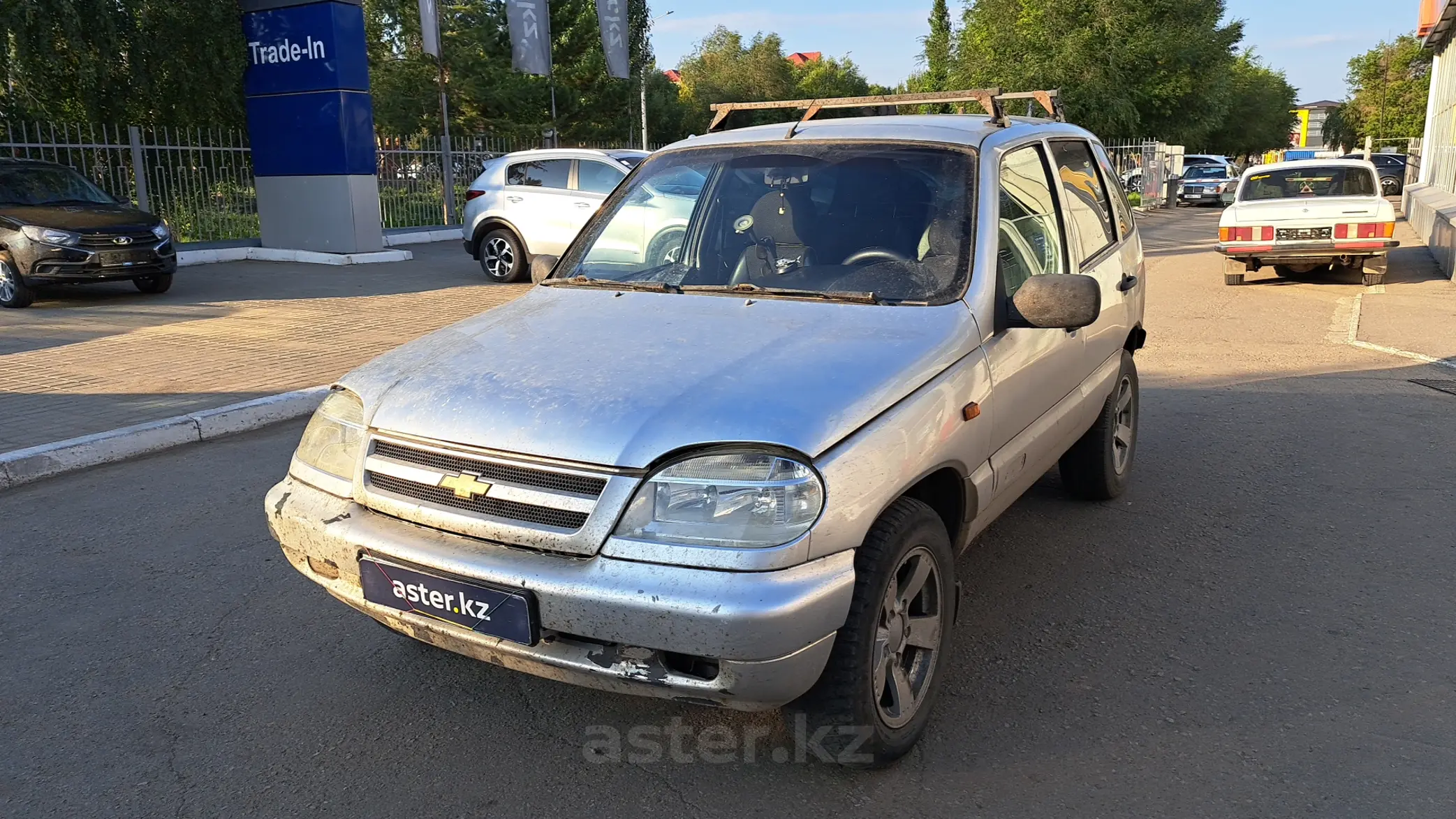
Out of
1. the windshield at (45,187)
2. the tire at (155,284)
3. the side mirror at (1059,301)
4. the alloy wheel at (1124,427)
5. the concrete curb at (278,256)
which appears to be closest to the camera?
the side mirror at (1059,301)

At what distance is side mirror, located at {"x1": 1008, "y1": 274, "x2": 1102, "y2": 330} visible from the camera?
3.23 meters

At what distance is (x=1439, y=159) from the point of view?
28672 mm

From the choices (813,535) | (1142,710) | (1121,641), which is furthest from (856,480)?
(1121,641)

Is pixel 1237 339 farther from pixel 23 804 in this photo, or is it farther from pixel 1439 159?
pixel 1439 159

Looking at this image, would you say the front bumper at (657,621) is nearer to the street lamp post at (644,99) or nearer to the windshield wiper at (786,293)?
the windshield wiper at (786,293)

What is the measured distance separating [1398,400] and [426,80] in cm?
4760

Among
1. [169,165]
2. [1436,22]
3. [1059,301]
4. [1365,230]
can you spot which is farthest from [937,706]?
[1436,22]

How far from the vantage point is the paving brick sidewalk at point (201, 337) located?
23.2 feet

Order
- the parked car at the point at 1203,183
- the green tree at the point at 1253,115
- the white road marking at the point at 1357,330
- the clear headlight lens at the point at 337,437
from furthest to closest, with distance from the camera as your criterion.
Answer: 1. the green tree at the point at 1253,115
2. the parked car at the point at 1203,183
3. the white road marking at the point at 1357,330
4. the clear headlight lens at the point at 337,437

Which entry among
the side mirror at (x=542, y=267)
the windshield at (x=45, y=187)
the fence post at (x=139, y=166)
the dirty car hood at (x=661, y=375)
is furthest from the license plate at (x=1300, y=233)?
the fence post at (x=139, y=166)

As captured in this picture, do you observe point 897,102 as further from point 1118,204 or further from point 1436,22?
point 1436,22

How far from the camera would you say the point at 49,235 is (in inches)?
430

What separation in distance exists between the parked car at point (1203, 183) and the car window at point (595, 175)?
2800 cm

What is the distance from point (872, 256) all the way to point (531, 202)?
430 inches
